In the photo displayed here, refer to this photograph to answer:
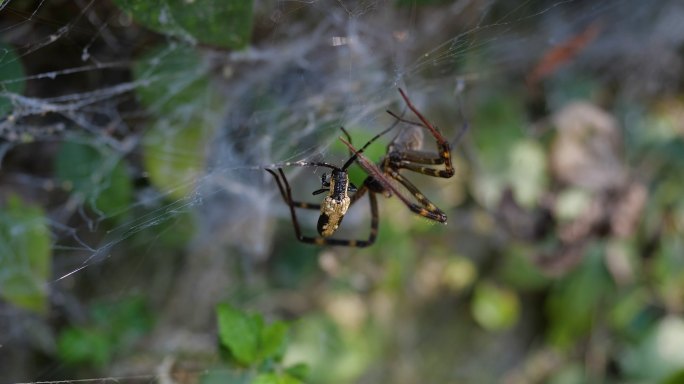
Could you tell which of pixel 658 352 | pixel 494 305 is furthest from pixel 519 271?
pixel 658 352

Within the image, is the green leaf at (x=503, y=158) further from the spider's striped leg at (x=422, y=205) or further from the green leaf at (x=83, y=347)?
the green leaf at (x=83, y=347)

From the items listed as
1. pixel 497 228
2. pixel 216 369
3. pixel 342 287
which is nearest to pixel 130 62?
pixel 216 369

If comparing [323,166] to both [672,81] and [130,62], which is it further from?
[672,81]

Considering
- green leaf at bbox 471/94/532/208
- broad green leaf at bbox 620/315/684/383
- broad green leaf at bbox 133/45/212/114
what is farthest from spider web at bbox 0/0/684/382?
broad green leaf at bbox 620/315/684/383

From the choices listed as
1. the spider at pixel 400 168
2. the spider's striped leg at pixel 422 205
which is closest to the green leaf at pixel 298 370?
the spider at pixel 400 168

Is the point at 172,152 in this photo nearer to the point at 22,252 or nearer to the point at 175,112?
the point at 175,112

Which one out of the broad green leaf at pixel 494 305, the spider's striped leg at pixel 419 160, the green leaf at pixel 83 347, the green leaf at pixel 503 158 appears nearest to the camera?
the spider's striped leg at pixel 419 160

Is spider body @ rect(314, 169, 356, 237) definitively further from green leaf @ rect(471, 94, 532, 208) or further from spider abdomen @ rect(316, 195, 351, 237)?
green leaf @ rect(471, 94, 532, 208)
